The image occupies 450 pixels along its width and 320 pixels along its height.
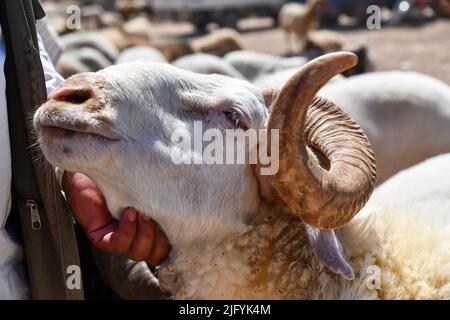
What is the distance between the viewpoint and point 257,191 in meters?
2.79

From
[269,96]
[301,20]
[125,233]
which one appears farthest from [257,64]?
[301,20]

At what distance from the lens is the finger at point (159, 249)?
8.91 ft

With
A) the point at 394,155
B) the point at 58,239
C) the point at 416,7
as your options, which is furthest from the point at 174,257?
the point at 416,7

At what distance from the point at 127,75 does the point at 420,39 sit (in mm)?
17732

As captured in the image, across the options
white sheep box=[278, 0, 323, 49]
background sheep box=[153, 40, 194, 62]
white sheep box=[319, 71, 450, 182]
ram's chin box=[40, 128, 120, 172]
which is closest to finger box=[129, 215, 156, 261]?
ram's chin box=[40, 128, 120, 172]

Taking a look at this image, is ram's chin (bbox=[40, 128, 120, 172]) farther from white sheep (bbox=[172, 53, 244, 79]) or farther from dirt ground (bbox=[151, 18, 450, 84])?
dirt ground (bbox=[151, 18, 450, 84])

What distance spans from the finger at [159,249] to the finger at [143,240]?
2 centimetres

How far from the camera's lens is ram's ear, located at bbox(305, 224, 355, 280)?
2605 mm

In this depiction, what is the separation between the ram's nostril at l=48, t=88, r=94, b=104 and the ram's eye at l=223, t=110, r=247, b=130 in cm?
56

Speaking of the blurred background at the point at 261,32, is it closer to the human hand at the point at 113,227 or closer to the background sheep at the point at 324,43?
the background sheep at the point at 324,43

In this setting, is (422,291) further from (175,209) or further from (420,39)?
(420,39)

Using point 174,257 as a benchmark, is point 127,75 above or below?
above

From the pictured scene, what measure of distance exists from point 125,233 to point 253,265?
0.52m
